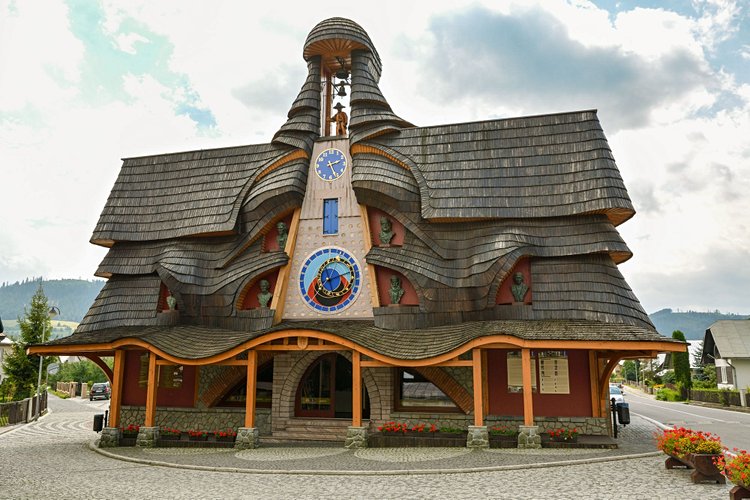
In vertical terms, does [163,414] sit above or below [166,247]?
below

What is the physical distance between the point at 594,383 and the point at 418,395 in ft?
15.0

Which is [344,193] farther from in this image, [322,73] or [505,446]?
[505,446]

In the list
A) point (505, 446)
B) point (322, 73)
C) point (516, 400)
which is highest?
point (322, 73)

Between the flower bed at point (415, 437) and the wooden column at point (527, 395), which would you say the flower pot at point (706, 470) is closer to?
the wooden column at point (527, 395)

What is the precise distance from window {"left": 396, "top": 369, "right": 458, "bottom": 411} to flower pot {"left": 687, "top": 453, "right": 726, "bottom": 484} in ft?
22.9

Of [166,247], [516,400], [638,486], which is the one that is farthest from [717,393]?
[166,247]

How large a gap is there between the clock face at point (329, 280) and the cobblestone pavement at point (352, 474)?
446 centimetres

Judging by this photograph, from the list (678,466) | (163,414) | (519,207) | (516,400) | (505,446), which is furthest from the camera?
(163,414)

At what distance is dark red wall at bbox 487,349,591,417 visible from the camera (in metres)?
14.8

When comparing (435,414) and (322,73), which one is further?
(322,73)

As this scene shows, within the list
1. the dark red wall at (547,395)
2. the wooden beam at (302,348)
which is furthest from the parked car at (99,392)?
the dark red wall at (547,395)

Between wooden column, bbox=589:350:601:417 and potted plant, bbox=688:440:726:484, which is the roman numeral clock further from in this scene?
potted plant, bbox=688:440:726:484

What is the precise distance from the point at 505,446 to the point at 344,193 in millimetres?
8793

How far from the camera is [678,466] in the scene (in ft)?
33.8
